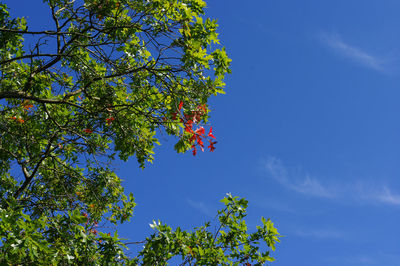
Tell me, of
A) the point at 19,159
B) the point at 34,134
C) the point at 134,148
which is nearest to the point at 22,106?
the point at 34,134

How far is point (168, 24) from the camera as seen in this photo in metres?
7.48

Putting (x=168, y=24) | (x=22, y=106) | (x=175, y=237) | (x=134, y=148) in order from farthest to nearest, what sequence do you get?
(x=22, y=106) < (x=134, y=148) < (x=168, y=24) < (x=175, y=237)

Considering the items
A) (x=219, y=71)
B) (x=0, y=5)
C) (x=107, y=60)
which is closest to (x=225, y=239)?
(x=219, y=71)

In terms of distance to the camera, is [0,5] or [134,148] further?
[134,148]

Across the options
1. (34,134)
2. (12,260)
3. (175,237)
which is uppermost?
(34,134)

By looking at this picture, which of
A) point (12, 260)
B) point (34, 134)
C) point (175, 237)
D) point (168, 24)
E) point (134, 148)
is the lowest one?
point (12, 260)

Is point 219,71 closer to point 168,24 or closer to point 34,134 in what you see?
point 168,24

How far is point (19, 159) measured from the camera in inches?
380

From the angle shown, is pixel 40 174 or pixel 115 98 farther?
pixel 40 174

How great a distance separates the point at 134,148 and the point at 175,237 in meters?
2.66

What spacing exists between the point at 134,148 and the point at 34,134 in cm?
297

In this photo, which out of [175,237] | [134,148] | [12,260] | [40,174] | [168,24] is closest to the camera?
[12,260]

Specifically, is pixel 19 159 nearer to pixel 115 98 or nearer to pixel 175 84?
pixel 115 98

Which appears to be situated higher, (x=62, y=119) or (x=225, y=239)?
(x=62, y=119)
